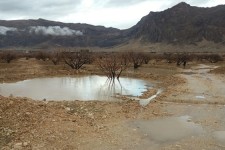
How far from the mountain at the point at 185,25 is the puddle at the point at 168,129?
480 feet

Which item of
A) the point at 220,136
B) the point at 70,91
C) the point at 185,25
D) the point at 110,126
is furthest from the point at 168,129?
the point at 185,25

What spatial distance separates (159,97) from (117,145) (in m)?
9.20

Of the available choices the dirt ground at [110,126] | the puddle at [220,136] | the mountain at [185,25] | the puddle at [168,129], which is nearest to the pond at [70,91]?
the dirt ground at [110,126]

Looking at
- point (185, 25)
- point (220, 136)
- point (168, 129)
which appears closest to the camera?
point (220, 136)

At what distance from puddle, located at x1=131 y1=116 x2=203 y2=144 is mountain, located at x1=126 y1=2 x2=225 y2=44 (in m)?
146

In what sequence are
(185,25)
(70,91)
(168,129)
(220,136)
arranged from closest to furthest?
(220,136) → (168,129) → (70,91) → (185,25)

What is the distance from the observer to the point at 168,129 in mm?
11898

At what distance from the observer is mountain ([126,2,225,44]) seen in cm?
15900

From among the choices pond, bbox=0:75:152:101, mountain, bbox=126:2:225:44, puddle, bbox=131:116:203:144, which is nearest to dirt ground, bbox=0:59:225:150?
puddle, bbox=131:116:203:144

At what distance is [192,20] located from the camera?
561 ft

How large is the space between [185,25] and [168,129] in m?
163

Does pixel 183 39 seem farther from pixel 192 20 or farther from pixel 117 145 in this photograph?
pixel 117 145

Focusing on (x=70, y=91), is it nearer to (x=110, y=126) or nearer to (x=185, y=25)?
(x=110, y=126)

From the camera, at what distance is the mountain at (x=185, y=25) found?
522 feet
